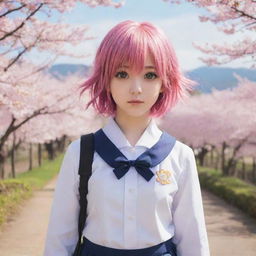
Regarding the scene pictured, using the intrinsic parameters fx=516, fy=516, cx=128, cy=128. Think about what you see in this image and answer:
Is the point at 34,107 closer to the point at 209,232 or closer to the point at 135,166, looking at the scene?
the point at 209,232

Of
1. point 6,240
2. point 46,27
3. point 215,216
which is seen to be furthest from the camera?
point 215,216

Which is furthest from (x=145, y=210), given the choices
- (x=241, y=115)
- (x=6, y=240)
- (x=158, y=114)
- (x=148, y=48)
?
(x=241, y=115)

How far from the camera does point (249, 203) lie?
12.4 m

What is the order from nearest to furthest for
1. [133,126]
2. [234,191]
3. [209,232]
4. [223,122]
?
1. [133,126]
2. [209,232]
3. [234,191]
4. [223,122]

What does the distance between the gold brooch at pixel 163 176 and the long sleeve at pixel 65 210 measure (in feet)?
1.12

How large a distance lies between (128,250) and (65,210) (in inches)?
12.3

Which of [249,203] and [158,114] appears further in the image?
[249,203]

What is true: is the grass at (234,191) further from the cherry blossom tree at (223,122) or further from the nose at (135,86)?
Result: the nose at (135,86)

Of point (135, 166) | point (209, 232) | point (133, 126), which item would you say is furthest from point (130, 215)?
point (209, 232)

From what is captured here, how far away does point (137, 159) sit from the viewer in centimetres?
209

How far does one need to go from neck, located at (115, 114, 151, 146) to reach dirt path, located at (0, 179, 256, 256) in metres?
5.41

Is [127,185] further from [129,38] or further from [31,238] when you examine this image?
[31,238]

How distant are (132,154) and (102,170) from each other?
146mm

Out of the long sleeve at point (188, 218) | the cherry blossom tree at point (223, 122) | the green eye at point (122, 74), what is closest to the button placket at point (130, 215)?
the long sleeve at point (188, 218)
